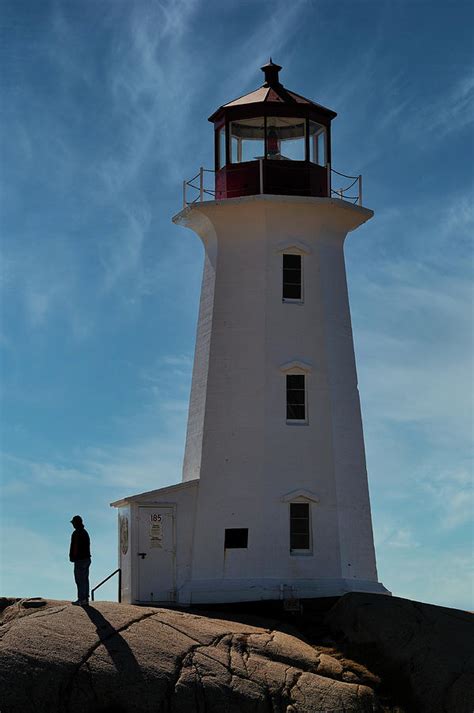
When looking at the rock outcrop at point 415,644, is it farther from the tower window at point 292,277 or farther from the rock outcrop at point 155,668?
the tower window at point 292,277

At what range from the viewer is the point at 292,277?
33594 millimetres

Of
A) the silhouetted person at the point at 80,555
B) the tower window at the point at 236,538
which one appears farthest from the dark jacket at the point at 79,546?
the tower window at the point at 236,538

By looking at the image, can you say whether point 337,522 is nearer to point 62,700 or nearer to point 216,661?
point 216,661

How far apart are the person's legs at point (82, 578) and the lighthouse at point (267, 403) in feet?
7.95

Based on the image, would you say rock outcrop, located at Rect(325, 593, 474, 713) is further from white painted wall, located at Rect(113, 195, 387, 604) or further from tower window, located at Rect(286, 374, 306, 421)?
tower window, located at Rect(286, 374, 306, 421)

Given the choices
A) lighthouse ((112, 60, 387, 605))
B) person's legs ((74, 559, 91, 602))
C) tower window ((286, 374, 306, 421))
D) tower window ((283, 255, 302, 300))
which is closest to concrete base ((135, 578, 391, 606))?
lighthouse ((112, 60, 387, 605))

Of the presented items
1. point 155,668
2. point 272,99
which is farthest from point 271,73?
point 155,668

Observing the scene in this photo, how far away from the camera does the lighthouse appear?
31.8 meters

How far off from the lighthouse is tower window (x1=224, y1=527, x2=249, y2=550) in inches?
1.0

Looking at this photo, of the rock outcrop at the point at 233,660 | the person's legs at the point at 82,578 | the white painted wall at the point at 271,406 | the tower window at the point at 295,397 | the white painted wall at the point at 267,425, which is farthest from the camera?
the tower window at the point at 295,397

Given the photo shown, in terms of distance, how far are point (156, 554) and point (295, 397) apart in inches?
196

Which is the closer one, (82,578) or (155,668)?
(155,668)

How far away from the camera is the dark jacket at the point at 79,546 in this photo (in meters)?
29.1

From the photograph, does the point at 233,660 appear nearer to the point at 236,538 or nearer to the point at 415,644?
the point at 415,644
